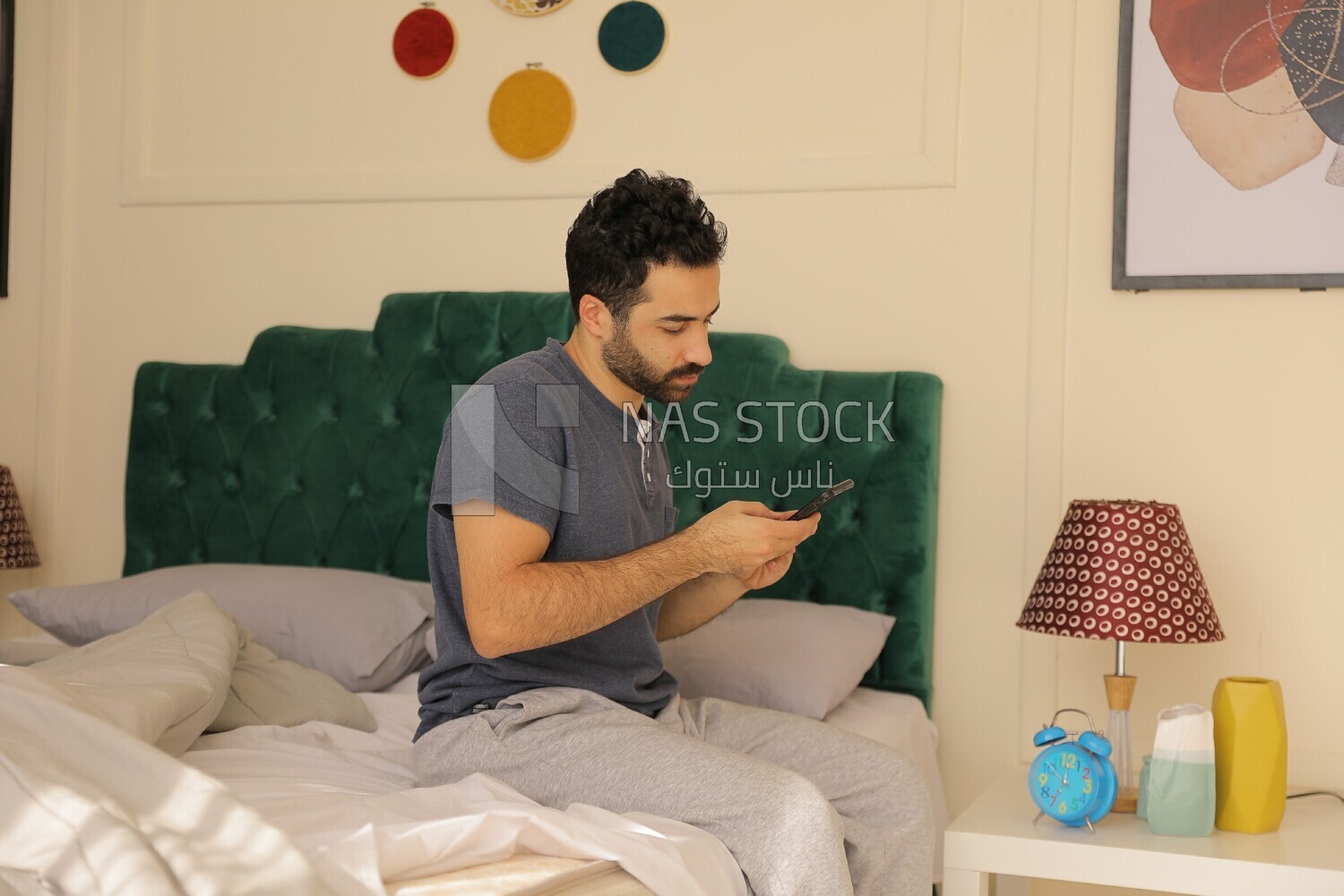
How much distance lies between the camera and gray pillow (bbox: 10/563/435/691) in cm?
242

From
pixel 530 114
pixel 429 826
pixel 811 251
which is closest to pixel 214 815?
pixel 429 826

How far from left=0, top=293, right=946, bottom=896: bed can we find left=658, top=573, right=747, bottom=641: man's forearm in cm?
23

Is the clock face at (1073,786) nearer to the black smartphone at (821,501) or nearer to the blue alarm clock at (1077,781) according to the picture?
the blue alarm clock at (1077,781)

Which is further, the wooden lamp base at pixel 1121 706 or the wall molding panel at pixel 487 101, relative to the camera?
the wall molding panel at pixel 487 101

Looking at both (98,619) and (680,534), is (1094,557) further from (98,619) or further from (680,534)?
(98,619)

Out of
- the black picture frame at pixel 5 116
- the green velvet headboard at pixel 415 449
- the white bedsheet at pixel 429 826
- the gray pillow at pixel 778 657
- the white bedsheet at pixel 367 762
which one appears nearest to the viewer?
the white bedsheet at pixel 429 826

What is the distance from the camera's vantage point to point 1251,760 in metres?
2.04

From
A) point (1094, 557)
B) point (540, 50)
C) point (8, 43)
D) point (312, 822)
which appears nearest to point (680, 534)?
point (312, 822)

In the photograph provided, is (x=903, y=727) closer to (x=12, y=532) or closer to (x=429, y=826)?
(x=429, y=826)

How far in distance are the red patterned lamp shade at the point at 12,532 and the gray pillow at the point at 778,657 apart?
1.64m

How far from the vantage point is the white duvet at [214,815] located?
117 centimetres

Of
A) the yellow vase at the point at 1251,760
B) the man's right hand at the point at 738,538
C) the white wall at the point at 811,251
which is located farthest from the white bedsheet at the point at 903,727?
the man's right hand at the point at 738,538

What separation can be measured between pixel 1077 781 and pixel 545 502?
970 millimetres

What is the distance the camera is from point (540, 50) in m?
2.89
